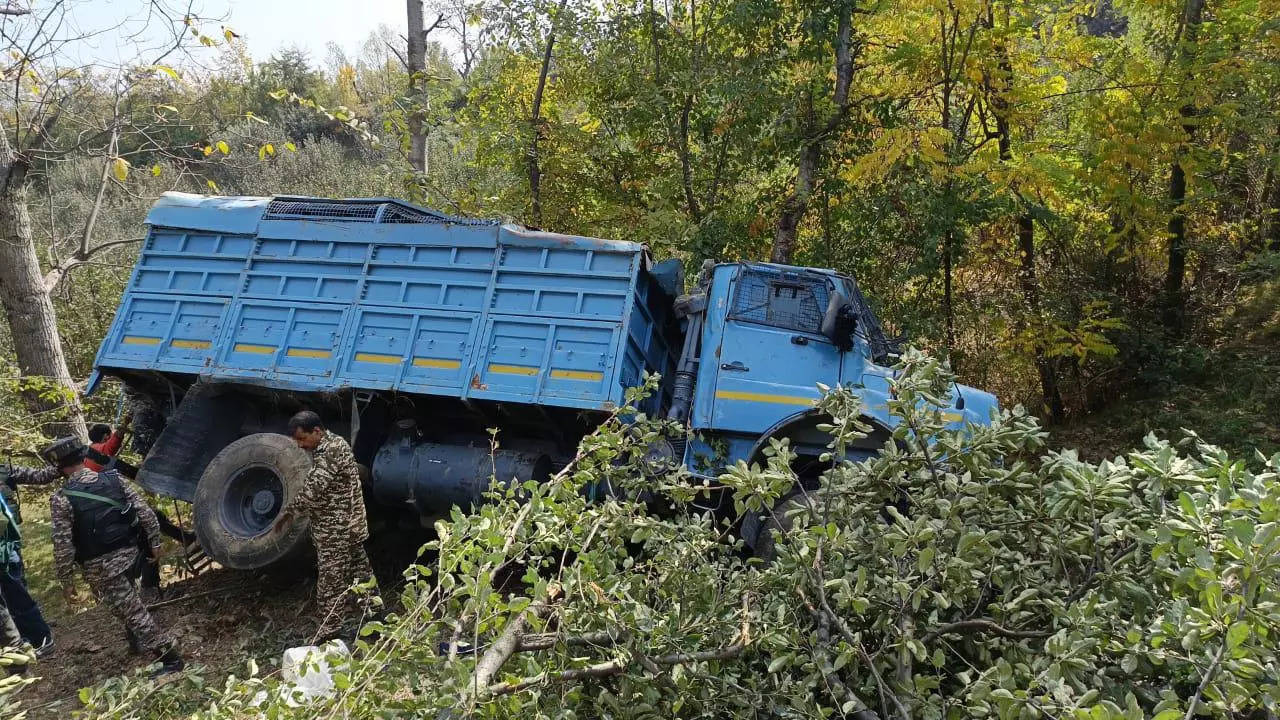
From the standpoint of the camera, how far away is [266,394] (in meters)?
5.95

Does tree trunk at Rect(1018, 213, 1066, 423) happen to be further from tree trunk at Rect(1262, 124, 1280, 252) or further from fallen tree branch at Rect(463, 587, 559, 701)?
fallen tree branch at Rect(463, 587, 559, 701)

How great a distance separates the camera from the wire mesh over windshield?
5.59 m

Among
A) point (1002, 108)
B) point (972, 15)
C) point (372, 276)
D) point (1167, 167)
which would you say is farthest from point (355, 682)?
point (1167, 167)

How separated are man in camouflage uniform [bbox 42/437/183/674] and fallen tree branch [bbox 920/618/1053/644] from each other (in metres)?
4.34

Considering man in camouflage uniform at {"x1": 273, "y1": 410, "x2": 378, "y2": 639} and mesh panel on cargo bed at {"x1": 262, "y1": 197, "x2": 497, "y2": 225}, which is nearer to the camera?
man in camouflage uniform at {"x1": 273, "y1": 410, "x2": 378, "y2": 639}

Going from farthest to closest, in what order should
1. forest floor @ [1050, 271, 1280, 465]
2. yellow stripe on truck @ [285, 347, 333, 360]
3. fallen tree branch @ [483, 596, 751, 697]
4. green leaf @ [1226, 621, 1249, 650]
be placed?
1. forest floor @ [1050, 271, 1280, 465]
2. yellow stripe on truck @ [285, 347, 333, 360]
3. fallen tree branch @ [483, 596, 751, 697]
4. green leaf @ [1226, 621, 1249, 650]

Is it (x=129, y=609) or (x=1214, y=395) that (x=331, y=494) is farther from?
(x=1214, y=395)

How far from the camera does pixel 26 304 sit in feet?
24.8

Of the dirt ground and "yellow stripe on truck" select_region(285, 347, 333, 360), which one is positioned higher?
"yellow stripe on truck" select_region(285, 347, 333, 360)

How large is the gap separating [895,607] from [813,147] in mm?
6130

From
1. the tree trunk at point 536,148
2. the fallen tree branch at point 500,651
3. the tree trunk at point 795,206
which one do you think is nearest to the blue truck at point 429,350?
the tree trunk at point 795,206

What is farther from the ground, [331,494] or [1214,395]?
[1214,395]

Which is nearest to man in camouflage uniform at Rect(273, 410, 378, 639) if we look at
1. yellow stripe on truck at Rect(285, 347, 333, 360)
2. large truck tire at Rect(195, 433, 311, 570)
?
large truck tire at Rect(195, 433, 311, 570)

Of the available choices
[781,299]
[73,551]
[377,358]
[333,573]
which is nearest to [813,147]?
[781,299]
